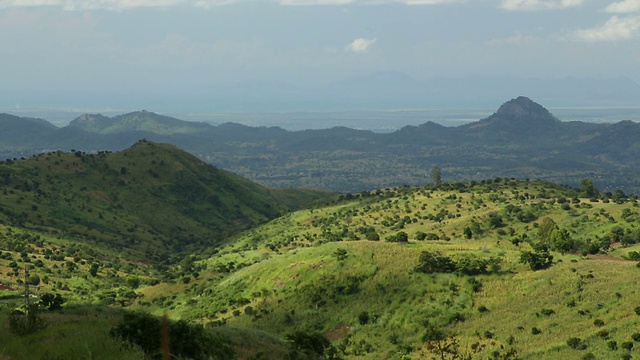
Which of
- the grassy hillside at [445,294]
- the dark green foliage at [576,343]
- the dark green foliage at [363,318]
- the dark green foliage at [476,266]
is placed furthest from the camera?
the dark green foliage at [476,266]

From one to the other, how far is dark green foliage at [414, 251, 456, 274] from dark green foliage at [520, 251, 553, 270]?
884cm

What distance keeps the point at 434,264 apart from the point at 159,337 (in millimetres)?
49113

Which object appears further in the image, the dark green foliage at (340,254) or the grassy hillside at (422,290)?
the dark green foliage at (340,254)

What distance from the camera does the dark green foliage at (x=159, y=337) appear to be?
25531 millimetres

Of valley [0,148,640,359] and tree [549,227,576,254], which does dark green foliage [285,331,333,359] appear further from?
tree [549,227,576,254]

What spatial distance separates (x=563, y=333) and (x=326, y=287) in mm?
31878

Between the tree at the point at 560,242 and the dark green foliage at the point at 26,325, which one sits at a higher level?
the dark green foliage at the point at 26,325

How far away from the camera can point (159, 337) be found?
2633 cm

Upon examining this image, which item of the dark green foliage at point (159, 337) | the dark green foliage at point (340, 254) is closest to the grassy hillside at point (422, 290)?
the dark green foliage at point (340, 254)

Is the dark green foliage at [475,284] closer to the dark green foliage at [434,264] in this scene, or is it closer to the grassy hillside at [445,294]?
the grassy hillside at [445,294]

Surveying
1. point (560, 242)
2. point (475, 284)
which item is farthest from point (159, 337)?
point (560, 242)

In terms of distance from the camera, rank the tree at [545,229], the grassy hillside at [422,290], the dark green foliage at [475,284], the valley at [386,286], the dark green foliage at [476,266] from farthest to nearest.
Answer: the tree at [545,229]
the dark green foliage at [476,266]
the dark green foliage at [475,284]
the grassy hillside at [422,290]
the valley at [386,286]

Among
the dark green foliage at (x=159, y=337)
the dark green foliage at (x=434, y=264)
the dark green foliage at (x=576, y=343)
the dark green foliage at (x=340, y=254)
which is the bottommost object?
the dark green foliage at (x=576, y=343)

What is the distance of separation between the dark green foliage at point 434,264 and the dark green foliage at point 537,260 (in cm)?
884
